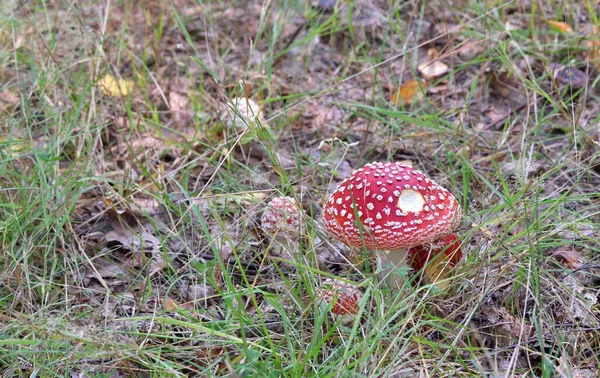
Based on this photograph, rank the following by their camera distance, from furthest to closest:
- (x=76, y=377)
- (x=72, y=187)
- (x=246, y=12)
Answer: (x=246, y=12) < (x=72, y=187) < (x=76, y=377)

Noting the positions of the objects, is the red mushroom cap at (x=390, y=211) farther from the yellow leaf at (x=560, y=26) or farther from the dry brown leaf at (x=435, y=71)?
the yellow leaf at (x=560, y=26)

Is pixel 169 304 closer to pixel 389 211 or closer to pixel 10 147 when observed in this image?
pixel 389 211

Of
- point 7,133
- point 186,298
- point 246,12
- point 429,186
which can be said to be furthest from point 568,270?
point 246,12

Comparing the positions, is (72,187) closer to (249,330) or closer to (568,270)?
(249,330)

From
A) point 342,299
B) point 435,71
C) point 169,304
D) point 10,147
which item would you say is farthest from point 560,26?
point 10,147

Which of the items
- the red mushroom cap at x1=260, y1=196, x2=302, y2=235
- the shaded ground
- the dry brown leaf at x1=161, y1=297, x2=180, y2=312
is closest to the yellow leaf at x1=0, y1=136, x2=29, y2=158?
the shaded ground

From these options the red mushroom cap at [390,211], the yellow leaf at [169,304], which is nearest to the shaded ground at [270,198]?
the yellow leaf at [169,304]
